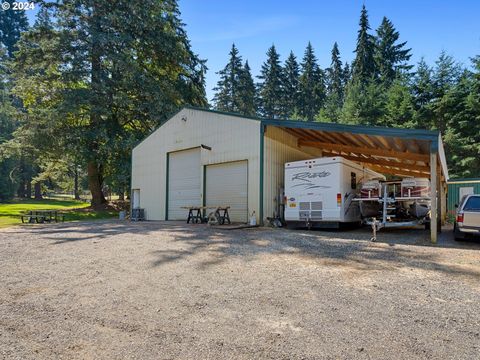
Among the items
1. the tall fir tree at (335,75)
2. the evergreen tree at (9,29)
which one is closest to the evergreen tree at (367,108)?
the tall fir tree at (335,75)

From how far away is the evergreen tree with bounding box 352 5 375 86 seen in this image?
138 ft

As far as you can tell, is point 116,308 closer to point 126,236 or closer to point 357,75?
point 126,236

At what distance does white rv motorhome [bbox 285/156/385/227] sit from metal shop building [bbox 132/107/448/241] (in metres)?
1.21

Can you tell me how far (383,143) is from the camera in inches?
512

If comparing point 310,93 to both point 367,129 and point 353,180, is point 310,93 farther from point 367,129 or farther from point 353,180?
point 367,129

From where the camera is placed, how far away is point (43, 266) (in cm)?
636

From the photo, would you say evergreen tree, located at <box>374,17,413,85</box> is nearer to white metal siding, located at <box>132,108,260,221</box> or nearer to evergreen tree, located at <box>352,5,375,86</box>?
evergreen tree, located at <box>352,5,375,86</box>

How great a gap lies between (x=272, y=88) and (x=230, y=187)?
42.0 m

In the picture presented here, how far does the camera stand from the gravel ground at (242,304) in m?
3.07

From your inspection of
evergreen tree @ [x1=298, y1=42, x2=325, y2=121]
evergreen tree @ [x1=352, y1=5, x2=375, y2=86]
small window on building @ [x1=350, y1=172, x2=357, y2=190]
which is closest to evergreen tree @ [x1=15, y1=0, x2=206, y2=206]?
small window on building @ [x1=350, y1=172, x2=357, y2=190]

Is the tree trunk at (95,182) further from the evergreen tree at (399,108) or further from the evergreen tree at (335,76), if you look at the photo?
the evergreen tree at (335,76)

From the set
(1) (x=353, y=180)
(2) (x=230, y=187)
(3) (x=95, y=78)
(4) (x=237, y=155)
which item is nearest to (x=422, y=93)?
(1) (x=353, y=180)

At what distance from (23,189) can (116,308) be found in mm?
58789

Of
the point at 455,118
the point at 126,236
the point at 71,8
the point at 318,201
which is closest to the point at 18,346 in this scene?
the point at 126,236
